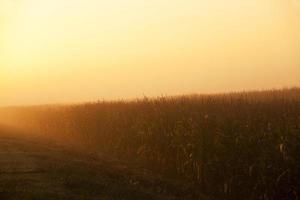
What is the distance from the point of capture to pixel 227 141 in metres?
17.5

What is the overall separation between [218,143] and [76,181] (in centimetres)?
450

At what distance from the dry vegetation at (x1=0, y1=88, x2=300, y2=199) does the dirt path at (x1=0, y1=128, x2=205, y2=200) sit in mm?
1169

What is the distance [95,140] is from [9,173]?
12353mm

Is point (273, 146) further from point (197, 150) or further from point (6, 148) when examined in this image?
point (6, 148)

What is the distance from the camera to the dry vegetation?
15219 millimetres

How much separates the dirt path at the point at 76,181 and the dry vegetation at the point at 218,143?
1.17 m

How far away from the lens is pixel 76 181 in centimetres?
1738

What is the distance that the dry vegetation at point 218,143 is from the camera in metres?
15.2

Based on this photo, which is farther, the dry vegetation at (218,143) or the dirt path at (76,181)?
the dirt path at (76,181)

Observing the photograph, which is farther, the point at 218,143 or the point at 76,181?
Answer: the point at 218,143

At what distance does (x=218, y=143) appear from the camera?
17734mm

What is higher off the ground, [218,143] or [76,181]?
[218,143]

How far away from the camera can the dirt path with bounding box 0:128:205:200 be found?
15586 mm

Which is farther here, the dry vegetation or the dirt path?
the dirt path
